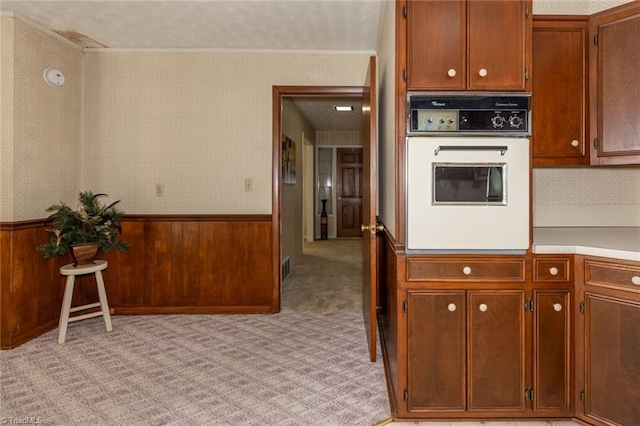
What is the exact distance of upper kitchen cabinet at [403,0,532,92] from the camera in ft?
5.85

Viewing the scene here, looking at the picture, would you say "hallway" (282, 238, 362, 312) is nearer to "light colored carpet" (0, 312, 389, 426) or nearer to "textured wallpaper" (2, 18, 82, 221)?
"light colored carpet" (0, 312, 389, 426)

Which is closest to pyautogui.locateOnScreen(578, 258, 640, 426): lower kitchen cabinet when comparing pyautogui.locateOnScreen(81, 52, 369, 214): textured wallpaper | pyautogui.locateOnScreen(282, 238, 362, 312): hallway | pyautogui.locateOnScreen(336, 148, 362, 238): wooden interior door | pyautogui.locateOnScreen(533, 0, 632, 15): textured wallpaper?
pyautogui.locateOnScreen(533, 0, 632, 15): textured wallpaper

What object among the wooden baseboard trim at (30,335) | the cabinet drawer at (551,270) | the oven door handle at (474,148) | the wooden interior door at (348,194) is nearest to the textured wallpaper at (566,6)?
the oven door handle at (474,148)

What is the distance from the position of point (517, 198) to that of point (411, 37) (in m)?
0.88

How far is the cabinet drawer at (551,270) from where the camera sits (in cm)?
182

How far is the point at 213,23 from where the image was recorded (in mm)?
2969

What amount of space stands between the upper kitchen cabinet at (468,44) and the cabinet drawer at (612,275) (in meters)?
0.87

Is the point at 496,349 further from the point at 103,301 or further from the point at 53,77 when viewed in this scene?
the point at 53,77

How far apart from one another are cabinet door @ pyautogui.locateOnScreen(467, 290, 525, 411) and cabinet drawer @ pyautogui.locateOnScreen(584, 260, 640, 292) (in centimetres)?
30

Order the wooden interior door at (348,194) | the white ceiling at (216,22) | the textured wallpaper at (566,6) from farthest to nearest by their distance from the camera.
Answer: the wooden interior door at (348,194) → the white ceiling at (216,22) → the textured wallpaper at (566,6)

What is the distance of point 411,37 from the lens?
1.80m

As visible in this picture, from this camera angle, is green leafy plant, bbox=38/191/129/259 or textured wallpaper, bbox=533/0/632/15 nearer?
textured wallpaper, bbox=533/0/632/15

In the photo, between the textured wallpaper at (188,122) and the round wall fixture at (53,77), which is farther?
the textured wallpaper at (188,122)

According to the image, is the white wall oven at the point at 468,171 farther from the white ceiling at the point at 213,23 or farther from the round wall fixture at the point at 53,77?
the round wall fixture at the point at 53,77
